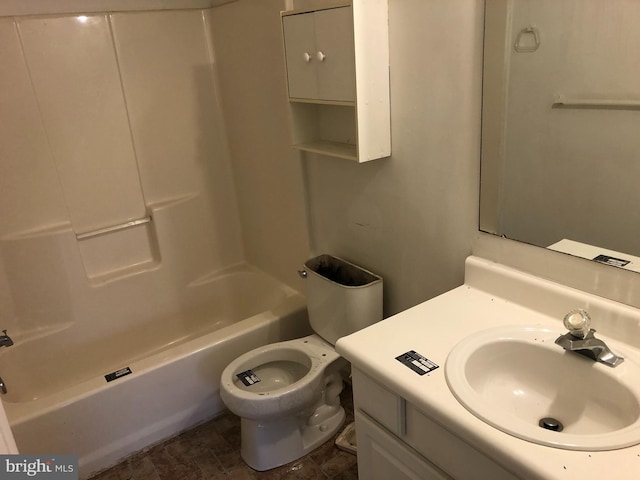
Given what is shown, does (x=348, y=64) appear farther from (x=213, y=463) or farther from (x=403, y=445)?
(x=213, y=463)

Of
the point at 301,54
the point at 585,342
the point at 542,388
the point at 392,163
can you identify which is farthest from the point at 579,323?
the point at 301,54

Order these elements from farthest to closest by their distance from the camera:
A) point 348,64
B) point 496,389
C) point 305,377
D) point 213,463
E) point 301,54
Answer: point 213,463 → point 305,377 → point 301,54 → point 348,64 → point 496,389

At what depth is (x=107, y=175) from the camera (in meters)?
2.40

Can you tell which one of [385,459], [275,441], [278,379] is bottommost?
[275,441]

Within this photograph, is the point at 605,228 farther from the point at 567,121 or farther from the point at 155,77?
the point at 155,77

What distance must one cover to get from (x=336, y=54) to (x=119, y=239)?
151 centimetres

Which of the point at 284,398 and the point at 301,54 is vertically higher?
the point at 301,54

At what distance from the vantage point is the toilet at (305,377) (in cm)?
177

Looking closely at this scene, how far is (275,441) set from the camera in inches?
74.1

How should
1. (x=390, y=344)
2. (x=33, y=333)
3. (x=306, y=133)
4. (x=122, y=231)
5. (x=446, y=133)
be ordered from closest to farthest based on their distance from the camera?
1. (x=390, y=344)
2. (x=446, y=133)
3. (x=306, y=133)
4. (x=33, y=333)
5. (x=122, y=231)

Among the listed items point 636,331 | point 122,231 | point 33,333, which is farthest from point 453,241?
point 33,333

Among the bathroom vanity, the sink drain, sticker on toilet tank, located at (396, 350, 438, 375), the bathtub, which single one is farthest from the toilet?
the sink drain

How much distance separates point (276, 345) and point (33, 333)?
1.15 meters

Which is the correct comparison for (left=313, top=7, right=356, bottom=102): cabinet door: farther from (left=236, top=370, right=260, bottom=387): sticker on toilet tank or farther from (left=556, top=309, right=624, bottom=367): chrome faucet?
(left=236, top=370, right=260, bottom=387): sticker on toilet tank
